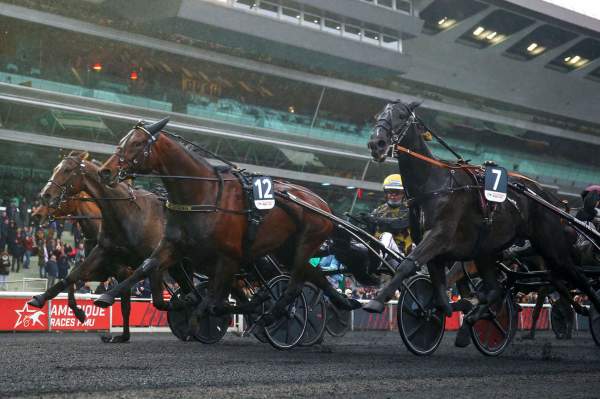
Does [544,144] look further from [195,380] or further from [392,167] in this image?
[195,380]

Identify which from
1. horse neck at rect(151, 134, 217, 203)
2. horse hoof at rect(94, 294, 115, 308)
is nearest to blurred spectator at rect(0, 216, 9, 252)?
horse neck at rect(151, 134, 217, 203)

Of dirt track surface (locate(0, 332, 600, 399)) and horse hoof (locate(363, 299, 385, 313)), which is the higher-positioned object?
horse hoof (locate(363, 299, 385, 313))

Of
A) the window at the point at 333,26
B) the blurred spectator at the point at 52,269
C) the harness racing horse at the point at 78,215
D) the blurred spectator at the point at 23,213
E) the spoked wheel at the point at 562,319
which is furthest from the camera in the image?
the window at the point at 333,26

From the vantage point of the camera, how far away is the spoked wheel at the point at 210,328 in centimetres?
1142

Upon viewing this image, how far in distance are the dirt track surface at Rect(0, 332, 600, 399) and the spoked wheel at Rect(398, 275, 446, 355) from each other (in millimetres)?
207

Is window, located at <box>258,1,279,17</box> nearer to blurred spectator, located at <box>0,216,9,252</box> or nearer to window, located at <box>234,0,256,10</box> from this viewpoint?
window, located at <box>234,0,256,10</box>

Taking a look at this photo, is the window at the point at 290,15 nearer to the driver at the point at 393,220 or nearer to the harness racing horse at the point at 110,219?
the driver at the point at 393,220

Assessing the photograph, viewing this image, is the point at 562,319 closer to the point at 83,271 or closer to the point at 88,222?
the point at 88,222

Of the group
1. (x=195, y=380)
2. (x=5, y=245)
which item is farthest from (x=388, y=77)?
(x=195, y=380)

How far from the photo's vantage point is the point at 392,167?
39.4 meters

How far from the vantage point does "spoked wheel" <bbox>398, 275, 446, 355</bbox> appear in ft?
31.3

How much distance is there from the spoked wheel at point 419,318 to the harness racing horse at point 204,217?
4.65 ft

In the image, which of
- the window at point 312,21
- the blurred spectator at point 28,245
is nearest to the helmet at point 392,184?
the blurred spectator at point 28,245

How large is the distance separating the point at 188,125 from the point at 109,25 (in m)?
4.68
